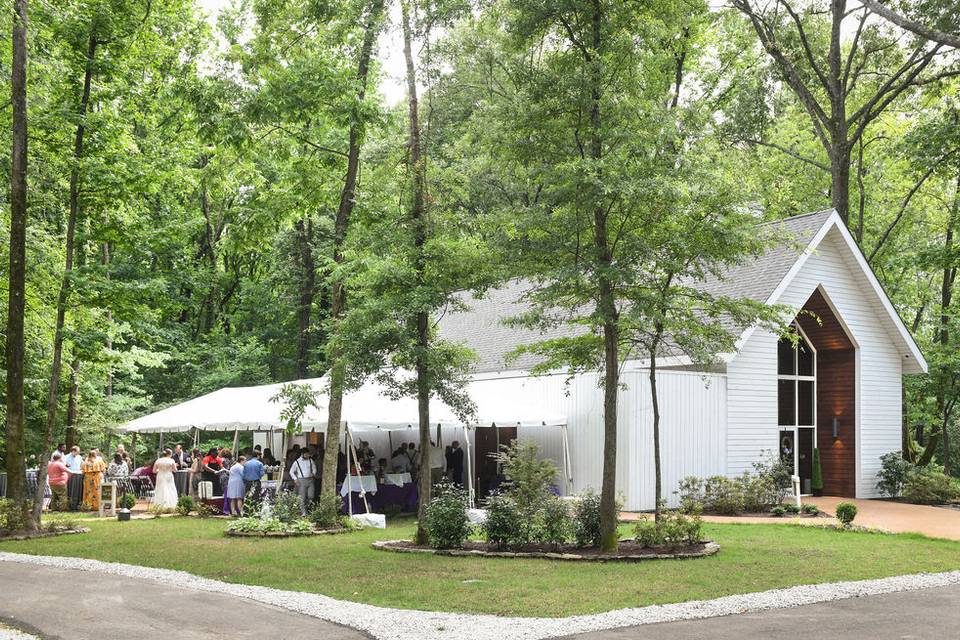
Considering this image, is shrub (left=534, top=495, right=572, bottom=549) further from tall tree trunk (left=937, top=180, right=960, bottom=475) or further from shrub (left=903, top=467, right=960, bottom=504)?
tall tree trunk (left=937, top=180, right=960, bottom=475)

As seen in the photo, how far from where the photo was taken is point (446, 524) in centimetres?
1312

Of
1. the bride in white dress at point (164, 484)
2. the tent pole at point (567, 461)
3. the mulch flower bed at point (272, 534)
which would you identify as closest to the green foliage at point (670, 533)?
the mulch flower bed at point (272, 534)

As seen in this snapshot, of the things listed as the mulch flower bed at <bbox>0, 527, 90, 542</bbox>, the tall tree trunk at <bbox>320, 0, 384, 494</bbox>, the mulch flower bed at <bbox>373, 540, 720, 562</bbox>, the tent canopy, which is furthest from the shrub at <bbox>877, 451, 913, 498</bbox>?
the mulch flower bed at <bbox>0, 527, 90, 542</bbox>

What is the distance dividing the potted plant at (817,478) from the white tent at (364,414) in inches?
256

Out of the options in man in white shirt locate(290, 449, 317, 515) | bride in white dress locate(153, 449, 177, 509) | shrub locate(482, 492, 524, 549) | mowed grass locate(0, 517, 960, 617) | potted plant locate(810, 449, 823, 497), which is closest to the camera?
mowed grass locate(0, 517, 960, 617)

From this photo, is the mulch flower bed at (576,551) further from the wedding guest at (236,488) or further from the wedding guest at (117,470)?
the wedding guest at (117,470)

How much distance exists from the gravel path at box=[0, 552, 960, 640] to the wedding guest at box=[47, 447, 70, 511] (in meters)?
10.6

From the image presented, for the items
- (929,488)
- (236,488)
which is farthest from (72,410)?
(929,488)

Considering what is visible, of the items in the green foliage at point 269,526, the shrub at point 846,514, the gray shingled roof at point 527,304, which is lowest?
the green foliage at point 269,526

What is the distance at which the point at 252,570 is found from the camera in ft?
37.3

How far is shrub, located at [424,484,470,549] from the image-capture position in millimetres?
13133

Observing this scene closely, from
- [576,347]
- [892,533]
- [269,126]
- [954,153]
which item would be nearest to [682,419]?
[892,533]

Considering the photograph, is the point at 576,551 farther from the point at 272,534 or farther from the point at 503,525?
the point at 272,534

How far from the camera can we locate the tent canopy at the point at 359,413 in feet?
59.1
